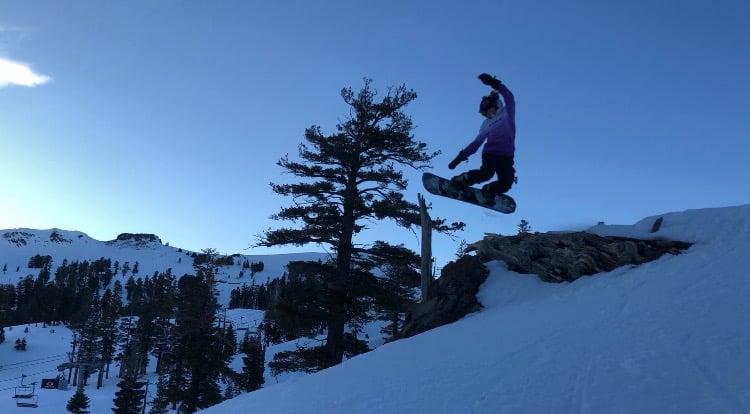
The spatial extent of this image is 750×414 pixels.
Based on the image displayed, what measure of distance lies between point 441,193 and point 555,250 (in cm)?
469

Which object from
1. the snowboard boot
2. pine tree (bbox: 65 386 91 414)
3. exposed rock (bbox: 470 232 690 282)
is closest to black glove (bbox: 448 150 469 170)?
the snowboard boot

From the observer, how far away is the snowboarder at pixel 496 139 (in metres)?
7.18

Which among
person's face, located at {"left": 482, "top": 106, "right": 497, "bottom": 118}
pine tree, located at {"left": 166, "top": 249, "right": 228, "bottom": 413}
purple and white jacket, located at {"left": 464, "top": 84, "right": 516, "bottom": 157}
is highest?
person's face, located at {"left": 482, "top": 106, "right": 497, "bottom": 118}

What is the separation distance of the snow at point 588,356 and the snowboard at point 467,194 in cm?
203

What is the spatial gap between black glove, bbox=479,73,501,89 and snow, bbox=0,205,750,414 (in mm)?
3583

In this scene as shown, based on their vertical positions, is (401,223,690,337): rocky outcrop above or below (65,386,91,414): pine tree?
above

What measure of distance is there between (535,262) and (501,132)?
594 centimetres

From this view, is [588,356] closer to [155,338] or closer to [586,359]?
[586,359]

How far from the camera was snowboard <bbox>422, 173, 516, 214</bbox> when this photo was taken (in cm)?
871

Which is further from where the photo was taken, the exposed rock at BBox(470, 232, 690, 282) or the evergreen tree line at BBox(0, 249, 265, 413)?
the evergreen tree line at BBox(0, 249, 265, 413)

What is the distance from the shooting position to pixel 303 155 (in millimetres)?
16672

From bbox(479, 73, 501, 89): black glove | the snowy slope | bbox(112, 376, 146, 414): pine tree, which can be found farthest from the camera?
bbox(112, 376, 146, 414): pine tree

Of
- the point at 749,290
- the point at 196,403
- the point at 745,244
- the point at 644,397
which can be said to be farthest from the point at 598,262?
the point at 196,403

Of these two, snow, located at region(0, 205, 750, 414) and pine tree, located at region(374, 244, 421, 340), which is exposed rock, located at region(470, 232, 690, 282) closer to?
snow, located at region(0, 205, 750, 414)
